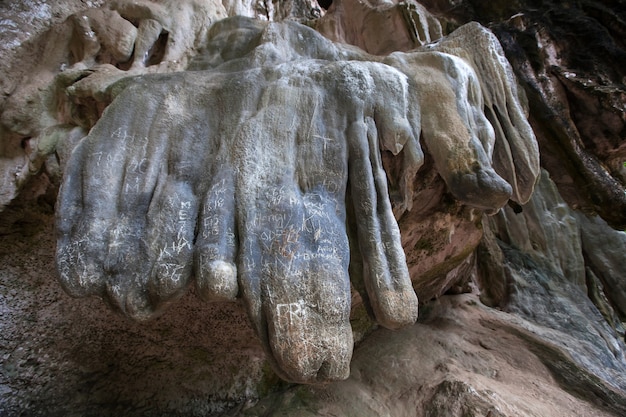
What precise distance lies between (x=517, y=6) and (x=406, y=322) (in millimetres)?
4367

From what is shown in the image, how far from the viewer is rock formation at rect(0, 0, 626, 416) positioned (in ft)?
4.22

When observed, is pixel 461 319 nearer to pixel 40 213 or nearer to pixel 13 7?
pixel 40 213

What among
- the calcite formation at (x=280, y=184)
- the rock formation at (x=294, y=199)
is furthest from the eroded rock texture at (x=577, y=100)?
the calcite formation at (x=280, y=184)

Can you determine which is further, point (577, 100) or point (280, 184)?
point (577, 100)

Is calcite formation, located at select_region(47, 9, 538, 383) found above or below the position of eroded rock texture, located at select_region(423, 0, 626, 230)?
below

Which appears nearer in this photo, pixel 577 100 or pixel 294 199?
pixel 294 199

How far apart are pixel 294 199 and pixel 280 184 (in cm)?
8

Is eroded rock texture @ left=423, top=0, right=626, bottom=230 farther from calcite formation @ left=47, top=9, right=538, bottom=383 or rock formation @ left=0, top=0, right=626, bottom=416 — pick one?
calcite formation @ left=47, top=9, right=538, bottom=383

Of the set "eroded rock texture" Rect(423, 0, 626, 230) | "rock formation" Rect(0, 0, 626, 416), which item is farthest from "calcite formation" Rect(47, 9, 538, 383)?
"eroded rock texture" Rect(423, 0, 626, 230)

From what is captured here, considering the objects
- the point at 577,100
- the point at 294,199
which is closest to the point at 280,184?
the point at 294,199

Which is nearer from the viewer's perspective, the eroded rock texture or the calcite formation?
the calcite formation

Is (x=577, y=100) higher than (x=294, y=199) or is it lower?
higher

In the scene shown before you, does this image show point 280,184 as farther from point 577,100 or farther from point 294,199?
point 577,100

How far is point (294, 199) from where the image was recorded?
1.37 metres
